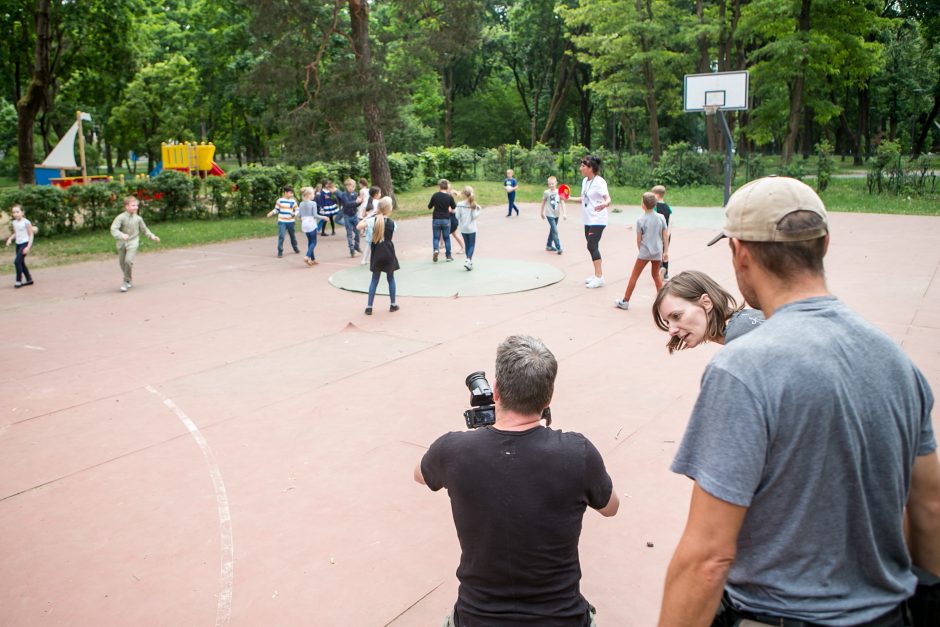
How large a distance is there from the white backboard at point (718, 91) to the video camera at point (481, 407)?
78.4ft

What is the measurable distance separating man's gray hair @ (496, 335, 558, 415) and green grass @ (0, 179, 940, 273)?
1712cm

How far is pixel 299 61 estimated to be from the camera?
78.4 feet

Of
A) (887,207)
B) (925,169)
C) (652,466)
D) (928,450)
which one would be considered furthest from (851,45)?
(928,450)

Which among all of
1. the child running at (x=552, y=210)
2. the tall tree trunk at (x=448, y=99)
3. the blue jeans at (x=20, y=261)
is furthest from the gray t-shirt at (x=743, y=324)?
the tall tree trunk at (x=448, y=99)

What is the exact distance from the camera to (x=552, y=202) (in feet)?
54.9

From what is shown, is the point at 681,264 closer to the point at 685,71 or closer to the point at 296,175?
the point at 296,175

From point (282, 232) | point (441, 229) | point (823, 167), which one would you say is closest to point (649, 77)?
point (823, 167)

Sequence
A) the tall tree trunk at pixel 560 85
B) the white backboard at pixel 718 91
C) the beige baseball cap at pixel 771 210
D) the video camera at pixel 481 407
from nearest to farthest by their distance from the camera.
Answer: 1. the beige baseball cap at pixel 771 210
2. the video camera at pixel 481 407
3. the white backboard at pixel 718 91
4. the tall tree trunk at pixel 560 85

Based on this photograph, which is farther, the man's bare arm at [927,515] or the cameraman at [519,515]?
the cameraman at [519,515]

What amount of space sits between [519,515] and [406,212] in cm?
2510

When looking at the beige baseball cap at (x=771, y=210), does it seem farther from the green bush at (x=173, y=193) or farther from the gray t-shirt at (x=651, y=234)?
the green bush at (x=173, y=193)

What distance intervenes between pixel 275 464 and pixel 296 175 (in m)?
21.9

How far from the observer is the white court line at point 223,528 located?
4473 mm

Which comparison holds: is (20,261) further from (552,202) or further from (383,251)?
(552,202)
